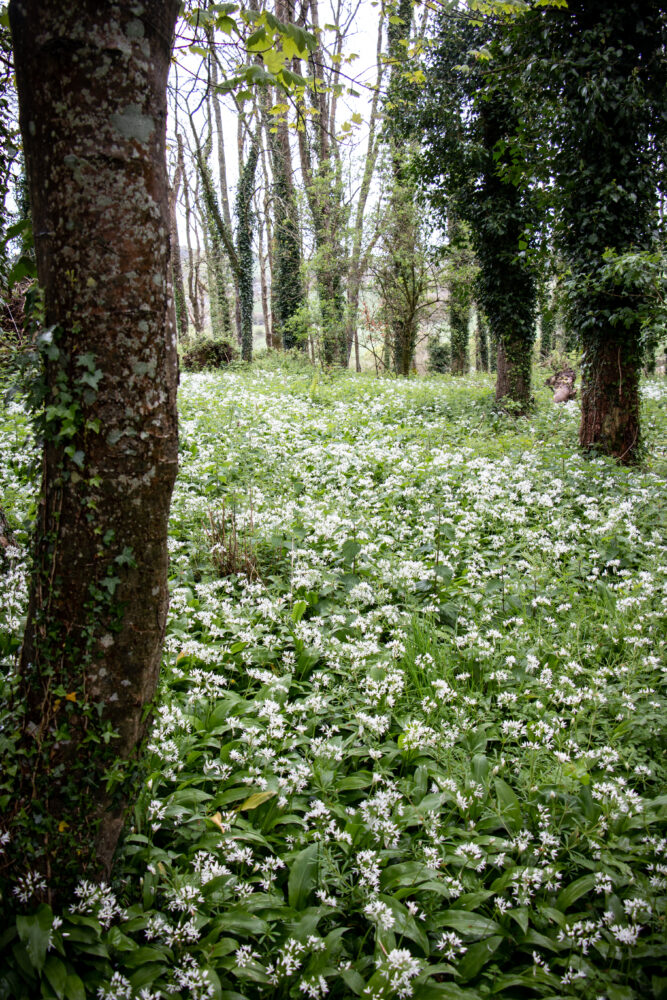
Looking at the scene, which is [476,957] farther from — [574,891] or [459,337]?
[459,337]

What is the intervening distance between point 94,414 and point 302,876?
2.00 m

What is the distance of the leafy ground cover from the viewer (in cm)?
186

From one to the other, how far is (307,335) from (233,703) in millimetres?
15639

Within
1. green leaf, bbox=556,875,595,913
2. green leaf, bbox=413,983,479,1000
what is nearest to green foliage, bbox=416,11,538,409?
green leaf, bbox=556,875,595,913

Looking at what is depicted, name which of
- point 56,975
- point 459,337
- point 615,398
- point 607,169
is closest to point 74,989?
point 56,975

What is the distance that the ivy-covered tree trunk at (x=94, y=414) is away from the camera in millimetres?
1676

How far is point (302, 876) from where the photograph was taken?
215cm

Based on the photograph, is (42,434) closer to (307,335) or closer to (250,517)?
Answer: (250,517)

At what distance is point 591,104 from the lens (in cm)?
655

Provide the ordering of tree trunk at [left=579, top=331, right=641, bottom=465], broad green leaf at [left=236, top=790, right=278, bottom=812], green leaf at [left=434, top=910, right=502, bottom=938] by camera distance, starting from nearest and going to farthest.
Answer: green leaf at [left=434, top=910, right=502, bottom=938] < broad green leaf at [left=236, top=790, right=278, bottom=812] < tree trunk at [left=579, top=331, right=641, bottom=465]

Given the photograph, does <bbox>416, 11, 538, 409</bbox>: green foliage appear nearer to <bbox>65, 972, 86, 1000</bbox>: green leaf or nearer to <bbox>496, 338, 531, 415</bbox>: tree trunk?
<bbox>496, 338, 531, 415</bbox>: tree trunk

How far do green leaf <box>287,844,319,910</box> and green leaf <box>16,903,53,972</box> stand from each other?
868 mm

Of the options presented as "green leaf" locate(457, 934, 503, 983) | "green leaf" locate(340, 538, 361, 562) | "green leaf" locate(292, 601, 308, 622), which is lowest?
"green leaf" locate(457, 934, 503, 983)

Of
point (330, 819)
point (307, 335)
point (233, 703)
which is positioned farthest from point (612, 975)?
point (307, 335)
